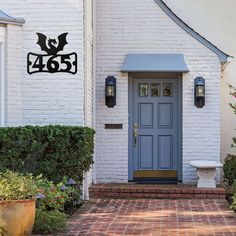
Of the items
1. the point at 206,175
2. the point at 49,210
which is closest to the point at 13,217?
the point at 49,210

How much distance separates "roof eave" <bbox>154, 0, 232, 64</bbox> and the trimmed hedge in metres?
3.65

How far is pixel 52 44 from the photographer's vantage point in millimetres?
10453

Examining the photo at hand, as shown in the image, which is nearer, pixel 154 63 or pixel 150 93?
pixel 154 63

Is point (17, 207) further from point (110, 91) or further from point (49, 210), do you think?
point (110, 91)

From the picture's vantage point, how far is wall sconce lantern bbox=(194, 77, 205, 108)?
11906mm

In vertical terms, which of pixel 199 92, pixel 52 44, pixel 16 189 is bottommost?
pixel 16 189

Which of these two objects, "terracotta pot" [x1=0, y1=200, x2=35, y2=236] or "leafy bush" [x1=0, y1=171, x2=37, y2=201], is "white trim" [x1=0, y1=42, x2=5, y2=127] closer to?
"leafy bush" [x1=0, y1=171, x2=37, y2=201]

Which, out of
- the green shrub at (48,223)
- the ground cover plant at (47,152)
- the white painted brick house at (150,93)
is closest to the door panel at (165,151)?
the white painted brick house at (150,93)

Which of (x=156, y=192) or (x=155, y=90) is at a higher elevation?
(x=155, y=90)

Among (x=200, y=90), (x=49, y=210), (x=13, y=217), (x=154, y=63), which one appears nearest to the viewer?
(x=13, y=217)

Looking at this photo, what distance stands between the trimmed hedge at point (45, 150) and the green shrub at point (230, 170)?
11.7 feet

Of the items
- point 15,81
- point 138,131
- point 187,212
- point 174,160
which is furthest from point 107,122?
point 187,212

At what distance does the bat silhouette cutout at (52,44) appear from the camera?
10.4 metres

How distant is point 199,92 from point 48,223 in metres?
5.24
